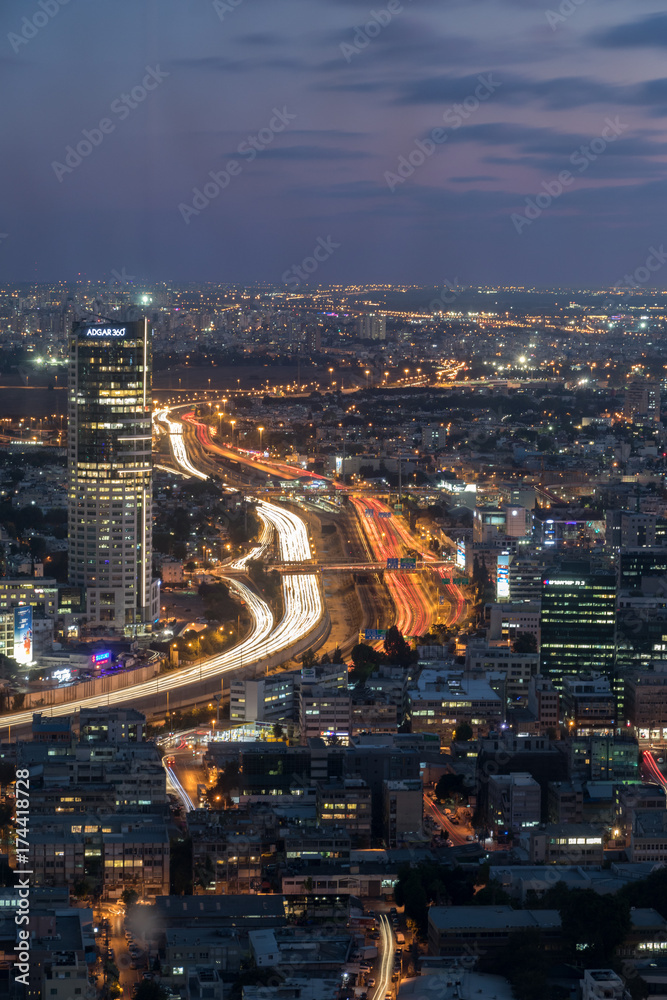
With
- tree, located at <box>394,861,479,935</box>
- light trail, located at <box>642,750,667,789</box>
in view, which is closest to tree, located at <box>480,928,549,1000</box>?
tree, located at <box>394,861,479,935</box>

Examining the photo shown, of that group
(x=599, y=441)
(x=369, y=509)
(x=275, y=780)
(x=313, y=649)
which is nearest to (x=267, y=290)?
(x=599, y=441)

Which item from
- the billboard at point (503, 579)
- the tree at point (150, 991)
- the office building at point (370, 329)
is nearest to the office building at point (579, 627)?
the billboard at point (503, 579)

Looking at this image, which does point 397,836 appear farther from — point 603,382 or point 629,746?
point 603,382

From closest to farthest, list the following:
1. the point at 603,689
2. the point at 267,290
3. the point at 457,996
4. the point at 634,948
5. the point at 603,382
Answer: the point at 457,996 → the point at 634,948 → the point at 603,689 → the point at 603,382 → the point at 267,290

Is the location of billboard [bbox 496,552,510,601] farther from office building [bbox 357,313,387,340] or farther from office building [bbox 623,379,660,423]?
office building [bbox 357,313,387,340]

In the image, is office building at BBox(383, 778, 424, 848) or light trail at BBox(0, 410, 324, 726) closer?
office building at BBox(383, 778, 424, 848)

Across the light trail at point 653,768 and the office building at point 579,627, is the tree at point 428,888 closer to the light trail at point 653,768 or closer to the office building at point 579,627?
the light trail at point 653,768
